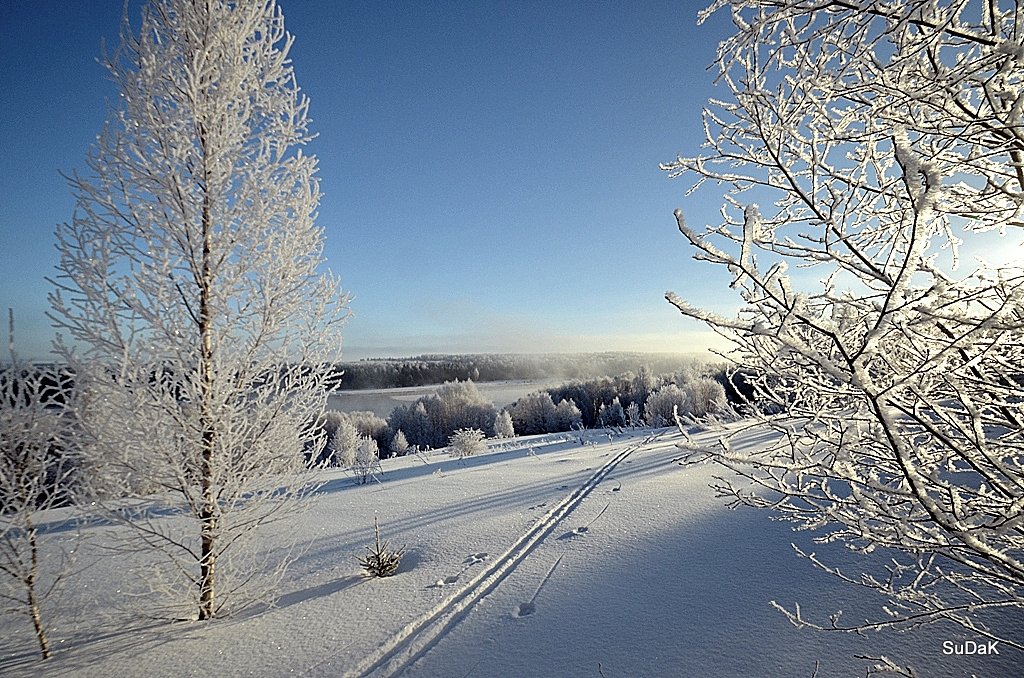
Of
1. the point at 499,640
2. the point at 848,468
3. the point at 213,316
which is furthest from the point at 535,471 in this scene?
the point at 848,468

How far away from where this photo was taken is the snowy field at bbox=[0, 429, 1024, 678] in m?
3.21

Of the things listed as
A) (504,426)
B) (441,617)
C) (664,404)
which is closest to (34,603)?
(441,617)

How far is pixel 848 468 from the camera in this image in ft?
4.72

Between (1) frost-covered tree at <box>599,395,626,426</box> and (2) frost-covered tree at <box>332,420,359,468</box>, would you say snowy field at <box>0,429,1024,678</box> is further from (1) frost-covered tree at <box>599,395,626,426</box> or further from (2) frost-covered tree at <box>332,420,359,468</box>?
(1) frost-covered tree at <box>599,395,626,426</box>

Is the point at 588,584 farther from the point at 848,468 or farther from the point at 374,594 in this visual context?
the point at 848,468

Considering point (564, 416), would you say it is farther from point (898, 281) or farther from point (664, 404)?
point (898, 281)

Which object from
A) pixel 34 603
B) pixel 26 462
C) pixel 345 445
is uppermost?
pixel 26 462

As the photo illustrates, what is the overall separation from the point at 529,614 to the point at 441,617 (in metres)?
0.80

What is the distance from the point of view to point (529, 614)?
4.02 m

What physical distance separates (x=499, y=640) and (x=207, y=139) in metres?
5.10

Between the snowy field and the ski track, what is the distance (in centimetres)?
2

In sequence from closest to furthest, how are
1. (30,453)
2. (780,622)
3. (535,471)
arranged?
(780,622), (30,453), (535,471)

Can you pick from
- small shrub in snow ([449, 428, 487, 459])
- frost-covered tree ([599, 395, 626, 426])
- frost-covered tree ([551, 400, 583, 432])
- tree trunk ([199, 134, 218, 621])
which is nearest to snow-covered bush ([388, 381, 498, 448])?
frost-covered tree ([551, 400, 583, 432])

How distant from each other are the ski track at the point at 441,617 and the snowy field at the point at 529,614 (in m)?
0.02
